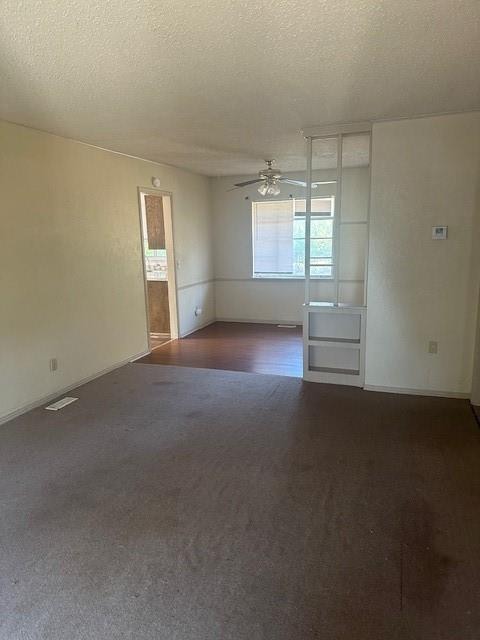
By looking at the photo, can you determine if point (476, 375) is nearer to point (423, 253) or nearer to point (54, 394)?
point (423, 253)

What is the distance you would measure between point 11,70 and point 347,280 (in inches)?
172

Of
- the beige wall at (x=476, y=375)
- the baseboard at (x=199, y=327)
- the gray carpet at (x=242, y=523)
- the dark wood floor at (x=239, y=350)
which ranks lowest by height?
the gray carpet at (x=242, y=523)

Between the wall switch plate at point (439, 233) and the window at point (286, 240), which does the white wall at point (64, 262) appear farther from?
the wall switch plate at point (439, 233)

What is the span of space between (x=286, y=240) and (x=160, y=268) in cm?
213

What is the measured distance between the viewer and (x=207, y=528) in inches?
86.4

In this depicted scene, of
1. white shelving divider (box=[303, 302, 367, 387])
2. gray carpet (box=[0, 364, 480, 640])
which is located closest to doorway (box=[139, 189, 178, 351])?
white shelving divider (box=[303, 302, 367, 387])

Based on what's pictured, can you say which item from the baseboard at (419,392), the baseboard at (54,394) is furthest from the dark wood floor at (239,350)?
the baseboard at (419,392)

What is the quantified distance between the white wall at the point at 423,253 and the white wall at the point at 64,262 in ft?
9.15

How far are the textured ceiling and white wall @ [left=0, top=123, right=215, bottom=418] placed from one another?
0.39 metres

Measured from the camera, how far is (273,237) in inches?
281

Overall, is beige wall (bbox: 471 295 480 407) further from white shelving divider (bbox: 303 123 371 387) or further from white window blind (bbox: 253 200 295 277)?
white window blind (bbox: 253 200 295 277)

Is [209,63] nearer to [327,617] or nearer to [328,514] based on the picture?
[328,514]

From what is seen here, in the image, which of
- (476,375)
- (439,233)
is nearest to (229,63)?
(439,233)

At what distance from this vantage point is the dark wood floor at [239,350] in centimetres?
496
